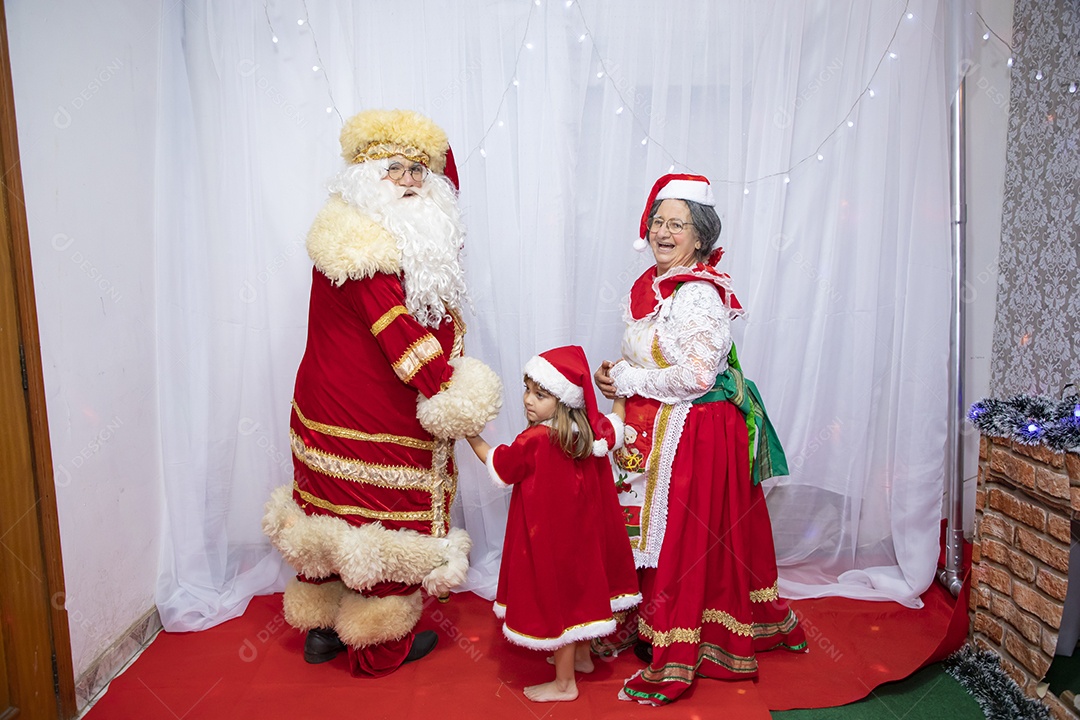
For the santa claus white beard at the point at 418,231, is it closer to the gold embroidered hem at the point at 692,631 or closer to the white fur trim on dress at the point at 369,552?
the white fur trim on dress at the point at 369,552

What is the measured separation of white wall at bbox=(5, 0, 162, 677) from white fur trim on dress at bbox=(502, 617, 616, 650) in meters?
1.43

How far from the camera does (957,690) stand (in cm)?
263

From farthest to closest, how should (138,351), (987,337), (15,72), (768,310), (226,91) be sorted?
1. (987,337)
2. (768,310)
3. (226,91)
4. (138,351)
5. (15,72)

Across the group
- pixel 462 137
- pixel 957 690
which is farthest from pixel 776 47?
pixel 957 690

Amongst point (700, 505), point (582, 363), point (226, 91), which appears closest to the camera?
point (582, 363)

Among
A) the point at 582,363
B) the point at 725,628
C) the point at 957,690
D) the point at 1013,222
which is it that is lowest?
the point at 957,690

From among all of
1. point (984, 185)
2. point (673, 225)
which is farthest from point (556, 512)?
point (984, 185)

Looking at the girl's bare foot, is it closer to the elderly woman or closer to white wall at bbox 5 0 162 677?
the elderly woman

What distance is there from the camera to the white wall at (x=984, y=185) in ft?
11.1

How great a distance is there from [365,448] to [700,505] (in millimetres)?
1125

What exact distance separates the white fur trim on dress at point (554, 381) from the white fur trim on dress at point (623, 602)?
69 cm

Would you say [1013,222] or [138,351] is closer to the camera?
[138,351]

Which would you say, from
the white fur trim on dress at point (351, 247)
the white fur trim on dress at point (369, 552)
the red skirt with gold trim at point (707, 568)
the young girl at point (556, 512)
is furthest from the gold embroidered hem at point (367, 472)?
the red skirt with gold trim at point (707, 568)

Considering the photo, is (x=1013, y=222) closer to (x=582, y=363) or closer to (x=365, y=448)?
(x=582, y=363)
